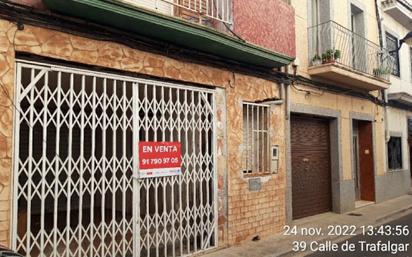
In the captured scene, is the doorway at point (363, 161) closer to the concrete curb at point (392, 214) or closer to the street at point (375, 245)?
the concrete curb at point (392, 214)

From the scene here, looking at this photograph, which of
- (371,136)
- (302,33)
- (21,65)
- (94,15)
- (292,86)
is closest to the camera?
(21,65)

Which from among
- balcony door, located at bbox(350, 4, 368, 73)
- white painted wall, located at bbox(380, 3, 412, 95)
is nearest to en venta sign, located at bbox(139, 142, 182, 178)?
balcony door, located at bbox(350, 4, 368, 73)

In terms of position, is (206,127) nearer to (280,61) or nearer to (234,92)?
(234,92)

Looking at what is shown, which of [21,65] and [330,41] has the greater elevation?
[330,41]

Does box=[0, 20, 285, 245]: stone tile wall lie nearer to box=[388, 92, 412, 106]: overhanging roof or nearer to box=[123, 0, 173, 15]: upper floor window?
box=[123, 0, 173, 15]: upper floor window

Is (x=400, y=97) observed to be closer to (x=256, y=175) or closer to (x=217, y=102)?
(x=256, y=175)

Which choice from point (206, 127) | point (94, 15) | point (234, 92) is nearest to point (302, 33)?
point (234, 92)

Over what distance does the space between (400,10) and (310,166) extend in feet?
24.0

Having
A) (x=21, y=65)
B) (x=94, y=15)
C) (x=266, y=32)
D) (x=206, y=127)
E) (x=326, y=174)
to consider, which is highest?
(x=266, y=32)

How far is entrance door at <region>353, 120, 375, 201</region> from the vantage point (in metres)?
12.1

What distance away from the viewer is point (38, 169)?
15.2 feet

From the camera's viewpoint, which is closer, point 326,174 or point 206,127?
point 206,127

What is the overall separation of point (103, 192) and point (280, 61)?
4440 mm

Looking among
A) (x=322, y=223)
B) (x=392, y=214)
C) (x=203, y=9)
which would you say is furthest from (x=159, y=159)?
(x=392, y=214)
